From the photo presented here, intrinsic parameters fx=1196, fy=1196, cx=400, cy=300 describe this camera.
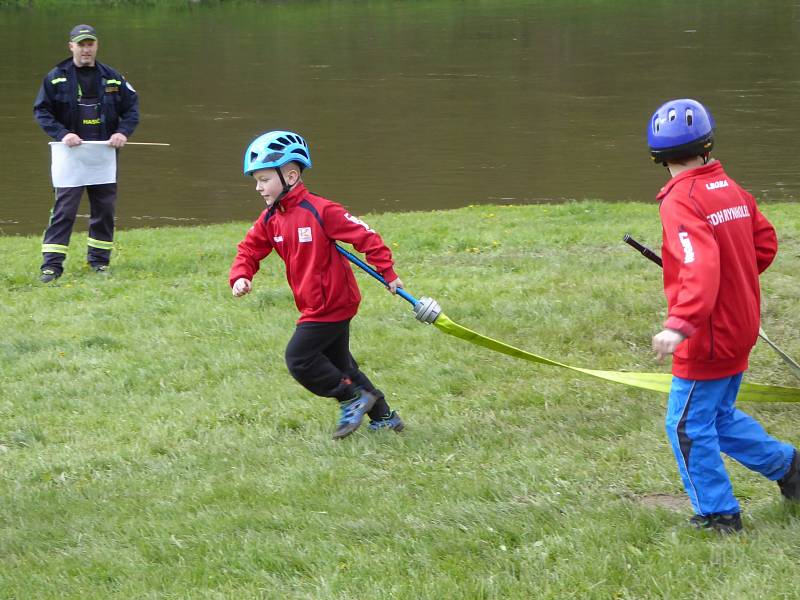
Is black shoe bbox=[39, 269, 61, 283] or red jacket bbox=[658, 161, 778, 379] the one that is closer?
red jacket bbox=[658, 161, 778, 379]

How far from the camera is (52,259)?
11.4 meters

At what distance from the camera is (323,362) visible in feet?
20.4

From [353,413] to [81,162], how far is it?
20.2ft

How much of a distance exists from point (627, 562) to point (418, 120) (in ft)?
78.9

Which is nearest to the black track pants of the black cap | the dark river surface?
the black cap

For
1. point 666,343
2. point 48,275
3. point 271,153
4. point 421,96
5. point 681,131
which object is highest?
point 681,131

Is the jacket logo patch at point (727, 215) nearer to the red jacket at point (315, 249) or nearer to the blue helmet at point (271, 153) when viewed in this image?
the red jacket at point (315, 249)

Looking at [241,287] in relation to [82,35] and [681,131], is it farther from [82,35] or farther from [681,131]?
[82,35]

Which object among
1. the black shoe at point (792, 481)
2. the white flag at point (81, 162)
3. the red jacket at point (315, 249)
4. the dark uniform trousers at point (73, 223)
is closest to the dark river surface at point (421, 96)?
the dark uniform trousers at point (73, 223)

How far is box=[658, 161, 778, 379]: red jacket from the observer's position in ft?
14.1

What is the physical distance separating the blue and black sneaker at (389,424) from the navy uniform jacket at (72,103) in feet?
20.0

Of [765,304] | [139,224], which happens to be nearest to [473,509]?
[765,304]

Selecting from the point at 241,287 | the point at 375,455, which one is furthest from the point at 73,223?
the point at 375,455

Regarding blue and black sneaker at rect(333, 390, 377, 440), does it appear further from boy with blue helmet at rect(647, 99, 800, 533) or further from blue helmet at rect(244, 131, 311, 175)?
boy with blue helmet at rect(647, 99, 800, 533)
